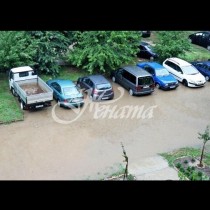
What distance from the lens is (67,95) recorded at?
18.1 meters

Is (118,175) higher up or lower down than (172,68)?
higher up

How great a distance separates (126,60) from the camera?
72.5 feet

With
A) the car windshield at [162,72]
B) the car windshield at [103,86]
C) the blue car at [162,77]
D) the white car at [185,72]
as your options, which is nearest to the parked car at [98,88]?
the car windshield at [103,86]

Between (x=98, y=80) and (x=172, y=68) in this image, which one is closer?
(x=98, y=80)

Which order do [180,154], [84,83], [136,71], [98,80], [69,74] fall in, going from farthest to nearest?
[69,74] → [136,71] → [84,83] → [98,80] → [180,154]

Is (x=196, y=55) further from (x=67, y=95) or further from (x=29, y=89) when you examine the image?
(x=29, y=89)

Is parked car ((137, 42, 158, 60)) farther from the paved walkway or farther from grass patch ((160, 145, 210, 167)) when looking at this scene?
the paved walkway

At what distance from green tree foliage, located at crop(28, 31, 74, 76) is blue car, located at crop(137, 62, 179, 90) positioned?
5.20 metres

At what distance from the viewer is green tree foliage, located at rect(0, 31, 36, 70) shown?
1916 cm

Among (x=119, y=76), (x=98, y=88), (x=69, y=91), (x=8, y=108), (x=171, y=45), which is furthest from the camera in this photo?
(x=171, y=45)

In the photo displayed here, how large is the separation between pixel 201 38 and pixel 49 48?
13.4m

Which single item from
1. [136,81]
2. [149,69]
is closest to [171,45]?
[149,69]
